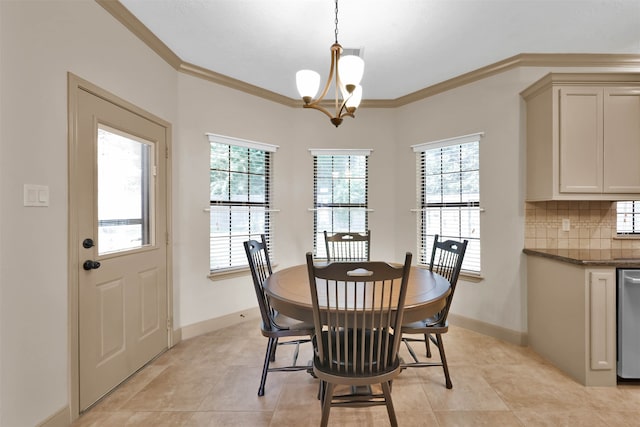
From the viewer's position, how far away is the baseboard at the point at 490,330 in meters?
2.94

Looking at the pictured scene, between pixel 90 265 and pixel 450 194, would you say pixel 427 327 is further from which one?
pixel 90 265

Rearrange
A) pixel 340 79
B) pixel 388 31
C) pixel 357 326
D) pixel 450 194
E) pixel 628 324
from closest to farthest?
pixel 357 326
pixel 340 79
pixel 628 324
pixel 388 31
pixel 450 194

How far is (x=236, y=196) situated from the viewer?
360 centimetres

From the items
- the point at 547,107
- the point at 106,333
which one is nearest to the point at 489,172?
the point at 547,107

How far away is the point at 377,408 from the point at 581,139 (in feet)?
8.84

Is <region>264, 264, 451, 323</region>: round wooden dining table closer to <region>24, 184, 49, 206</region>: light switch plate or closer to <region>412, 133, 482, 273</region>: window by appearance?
<region>24, 184, 49, 206</region>: light switch plate

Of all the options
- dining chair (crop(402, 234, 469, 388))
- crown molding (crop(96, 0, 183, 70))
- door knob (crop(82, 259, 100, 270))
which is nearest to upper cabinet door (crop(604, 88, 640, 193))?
dining chair (crop(402, 234, 469, 388))

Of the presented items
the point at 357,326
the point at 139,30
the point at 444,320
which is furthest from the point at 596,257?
A: the point at 139,30

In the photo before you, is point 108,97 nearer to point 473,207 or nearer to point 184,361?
point 184,361

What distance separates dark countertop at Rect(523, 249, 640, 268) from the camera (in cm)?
222

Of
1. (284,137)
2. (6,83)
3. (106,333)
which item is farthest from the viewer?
(284,137)

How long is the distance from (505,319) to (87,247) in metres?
3.59

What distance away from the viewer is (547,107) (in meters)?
2.68

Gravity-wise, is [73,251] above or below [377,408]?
above
